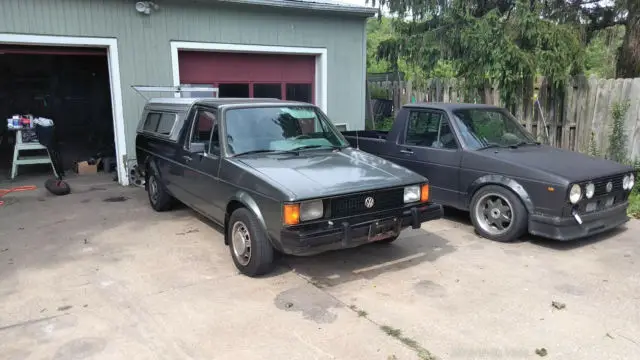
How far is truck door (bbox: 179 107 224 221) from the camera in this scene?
5.31m

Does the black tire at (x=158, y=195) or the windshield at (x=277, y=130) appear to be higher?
the windshield at (x=277, y=130)

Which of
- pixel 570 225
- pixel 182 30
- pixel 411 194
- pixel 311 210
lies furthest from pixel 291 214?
pixel 182 30

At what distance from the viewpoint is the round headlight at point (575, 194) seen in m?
5.29

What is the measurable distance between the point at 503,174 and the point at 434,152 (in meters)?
1.10

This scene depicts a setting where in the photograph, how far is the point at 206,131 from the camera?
5582 mm

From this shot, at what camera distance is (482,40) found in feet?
29.4

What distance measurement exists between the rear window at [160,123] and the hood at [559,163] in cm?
425

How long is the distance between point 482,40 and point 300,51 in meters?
3.92

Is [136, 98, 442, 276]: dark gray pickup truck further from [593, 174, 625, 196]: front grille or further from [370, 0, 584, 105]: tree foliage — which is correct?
[370, 0, 584, 105]: tree foliage

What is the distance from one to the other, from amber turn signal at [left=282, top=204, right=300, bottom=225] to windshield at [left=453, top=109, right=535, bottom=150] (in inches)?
123

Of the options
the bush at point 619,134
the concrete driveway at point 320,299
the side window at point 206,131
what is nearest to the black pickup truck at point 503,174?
the concrete driveway at point 320,299

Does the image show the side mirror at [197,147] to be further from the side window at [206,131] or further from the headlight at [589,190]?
the headlight at [589,190]

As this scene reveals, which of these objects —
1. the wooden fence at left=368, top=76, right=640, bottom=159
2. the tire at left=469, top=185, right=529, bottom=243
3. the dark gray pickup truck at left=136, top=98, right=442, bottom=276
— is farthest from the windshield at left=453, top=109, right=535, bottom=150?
the wooden fence at left=368, top=76, right=640, bottom=159

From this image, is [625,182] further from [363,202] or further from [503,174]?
[363,202]
